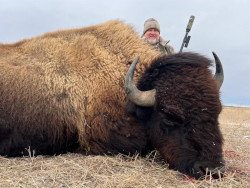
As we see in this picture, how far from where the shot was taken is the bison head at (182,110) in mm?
4113

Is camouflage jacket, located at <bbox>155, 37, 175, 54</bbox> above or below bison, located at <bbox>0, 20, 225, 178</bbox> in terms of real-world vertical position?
above

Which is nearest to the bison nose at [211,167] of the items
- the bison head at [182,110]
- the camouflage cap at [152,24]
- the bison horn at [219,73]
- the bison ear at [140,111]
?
the bison head at [182,110]

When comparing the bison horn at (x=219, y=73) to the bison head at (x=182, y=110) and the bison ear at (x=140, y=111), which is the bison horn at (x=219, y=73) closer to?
the bison head at (x=182, y=110)

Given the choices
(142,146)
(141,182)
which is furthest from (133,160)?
(141,182)

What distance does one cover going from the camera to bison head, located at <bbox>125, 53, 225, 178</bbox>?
4113 millimetres

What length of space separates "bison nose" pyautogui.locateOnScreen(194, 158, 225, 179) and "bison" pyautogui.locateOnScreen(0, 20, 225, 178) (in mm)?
88

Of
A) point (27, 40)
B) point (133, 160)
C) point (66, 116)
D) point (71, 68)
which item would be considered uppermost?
point (27, 40)

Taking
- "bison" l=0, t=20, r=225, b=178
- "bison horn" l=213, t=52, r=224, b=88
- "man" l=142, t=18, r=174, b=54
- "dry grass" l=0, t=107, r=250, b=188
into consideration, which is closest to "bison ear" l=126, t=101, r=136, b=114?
"bison" l=0, t=20, r=225, b=178

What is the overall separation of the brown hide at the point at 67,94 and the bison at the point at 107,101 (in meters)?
0.02

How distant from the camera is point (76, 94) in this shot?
5.10m

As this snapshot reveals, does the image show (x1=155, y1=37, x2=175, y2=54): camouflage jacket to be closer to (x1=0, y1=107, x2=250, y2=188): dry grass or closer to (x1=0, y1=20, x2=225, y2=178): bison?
(x1=0, y1=20, x2=225, y2=178): bison

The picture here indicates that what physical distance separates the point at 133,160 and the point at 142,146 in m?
0.28

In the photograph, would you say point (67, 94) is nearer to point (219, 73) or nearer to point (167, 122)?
point (167, 122)

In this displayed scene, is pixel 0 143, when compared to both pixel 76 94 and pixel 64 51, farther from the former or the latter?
pixel 64 51
